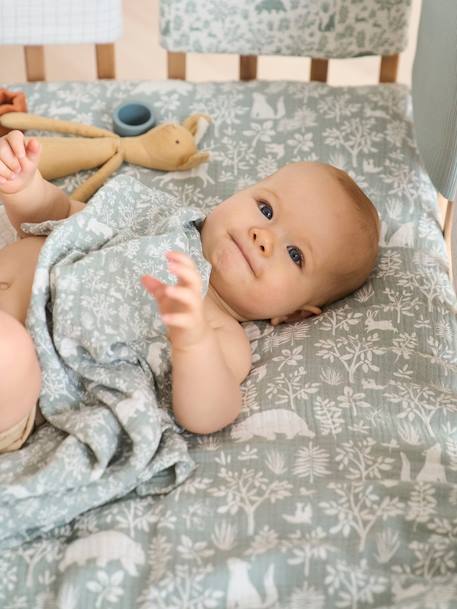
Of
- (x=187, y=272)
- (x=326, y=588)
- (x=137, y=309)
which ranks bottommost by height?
(x=326, y=588)

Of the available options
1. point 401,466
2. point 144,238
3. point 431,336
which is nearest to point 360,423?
point 401,466

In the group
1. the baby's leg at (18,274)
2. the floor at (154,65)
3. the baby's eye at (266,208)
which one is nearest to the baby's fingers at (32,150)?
the baby's leg at (18,274)

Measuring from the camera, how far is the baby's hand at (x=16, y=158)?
116cm

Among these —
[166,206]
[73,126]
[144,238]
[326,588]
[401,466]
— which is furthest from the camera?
[73,126]

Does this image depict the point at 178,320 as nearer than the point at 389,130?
Yes

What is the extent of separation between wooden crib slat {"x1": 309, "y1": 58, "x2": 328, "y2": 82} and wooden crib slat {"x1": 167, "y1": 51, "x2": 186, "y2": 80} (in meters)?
0.27

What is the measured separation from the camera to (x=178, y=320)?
91 centimetres

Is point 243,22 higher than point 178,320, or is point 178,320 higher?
point 243,22

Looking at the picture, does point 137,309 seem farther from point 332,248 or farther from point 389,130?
point 389,130

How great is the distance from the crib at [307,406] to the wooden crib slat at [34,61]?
0.08 metres

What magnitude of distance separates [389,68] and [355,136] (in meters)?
0.27

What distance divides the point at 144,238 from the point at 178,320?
0.26 m

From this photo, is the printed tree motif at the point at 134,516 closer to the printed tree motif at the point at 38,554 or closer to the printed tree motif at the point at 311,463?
the printed tree motif at the point at 38,554

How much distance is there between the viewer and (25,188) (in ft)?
4.00
